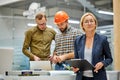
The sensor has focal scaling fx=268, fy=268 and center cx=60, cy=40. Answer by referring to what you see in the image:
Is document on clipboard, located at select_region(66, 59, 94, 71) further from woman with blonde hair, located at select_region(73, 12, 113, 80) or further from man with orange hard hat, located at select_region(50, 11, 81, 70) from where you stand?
man with orange hard hat, located at select_region(50, 11, 81, 70)

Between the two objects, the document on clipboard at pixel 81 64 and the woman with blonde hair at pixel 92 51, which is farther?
the woman with blonde hair at pixel 92 51

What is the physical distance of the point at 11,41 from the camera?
703cm

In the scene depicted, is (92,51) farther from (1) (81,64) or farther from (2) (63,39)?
(2) (63,39)

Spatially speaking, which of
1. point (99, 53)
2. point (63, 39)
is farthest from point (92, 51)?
point (63, 39)

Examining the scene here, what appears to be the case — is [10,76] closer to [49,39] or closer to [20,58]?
[49,39]

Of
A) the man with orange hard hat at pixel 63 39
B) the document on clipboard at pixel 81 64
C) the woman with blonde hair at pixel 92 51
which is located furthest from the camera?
the man with orange hard hat at pixel 63 39

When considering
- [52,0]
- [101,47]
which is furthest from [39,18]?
[52,0]

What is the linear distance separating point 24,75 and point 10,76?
131 millimetres

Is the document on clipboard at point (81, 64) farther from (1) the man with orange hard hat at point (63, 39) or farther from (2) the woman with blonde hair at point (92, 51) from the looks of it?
(1) the man with orange hard hat at point (63, 39)

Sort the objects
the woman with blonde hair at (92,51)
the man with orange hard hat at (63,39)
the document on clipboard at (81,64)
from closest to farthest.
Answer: the document on clipboard at (81,64) < the woman with blonde hair at (92,51) < the man with orange hard hat at (63,39)

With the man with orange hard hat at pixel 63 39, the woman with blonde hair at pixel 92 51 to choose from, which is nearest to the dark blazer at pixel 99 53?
the woman with blonde hair at pixel 92 51

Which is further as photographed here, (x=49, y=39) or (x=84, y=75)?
(x=49, y=39)

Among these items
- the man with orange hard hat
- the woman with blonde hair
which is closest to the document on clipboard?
the woman with blonde hair

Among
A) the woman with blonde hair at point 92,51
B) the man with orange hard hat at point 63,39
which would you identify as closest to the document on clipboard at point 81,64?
the woman with blonde hair at point 92,51
